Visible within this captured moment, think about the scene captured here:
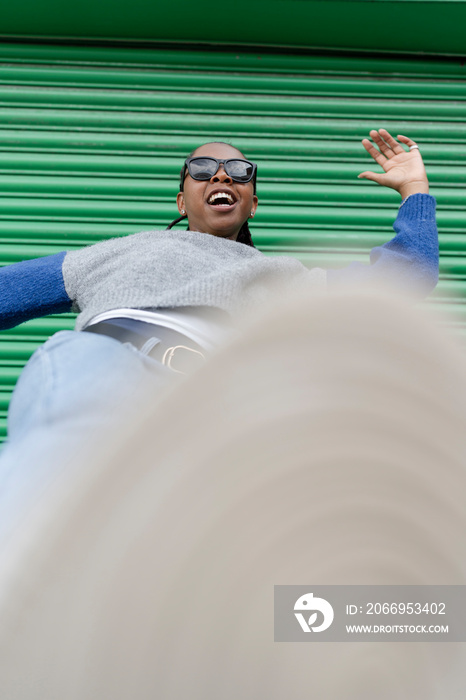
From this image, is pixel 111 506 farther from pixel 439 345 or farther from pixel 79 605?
pixel 439 345

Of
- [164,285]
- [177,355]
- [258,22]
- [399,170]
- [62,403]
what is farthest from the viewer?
[258,22]

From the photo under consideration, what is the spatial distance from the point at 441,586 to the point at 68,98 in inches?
104

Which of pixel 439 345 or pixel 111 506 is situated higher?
pixel 439 345

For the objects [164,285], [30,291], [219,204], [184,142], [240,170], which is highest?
[184,142]

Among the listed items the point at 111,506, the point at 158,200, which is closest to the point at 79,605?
the point at 111,506

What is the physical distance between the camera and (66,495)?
1.76ft

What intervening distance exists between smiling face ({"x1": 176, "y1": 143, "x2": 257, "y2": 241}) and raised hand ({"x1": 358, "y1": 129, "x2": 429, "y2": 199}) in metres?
0.35

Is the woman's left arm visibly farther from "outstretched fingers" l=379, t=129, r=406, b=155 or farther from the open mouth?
the open mouth

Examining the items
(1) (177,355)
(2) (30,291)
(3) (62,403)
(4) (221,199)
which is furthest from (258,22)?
(3) (62,403)

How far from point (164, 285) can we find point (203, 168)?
65 cm

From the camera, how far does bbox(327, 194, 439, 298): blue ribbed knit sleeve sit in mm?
1493

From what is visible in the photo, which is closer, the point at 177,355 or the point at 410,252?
the point at 177,355

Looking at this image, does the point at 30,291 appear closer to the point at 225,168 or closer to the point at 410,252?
the point at 225,168

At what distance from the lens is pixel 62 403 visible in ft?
2.52
